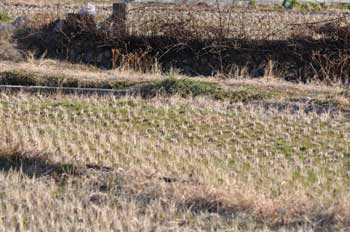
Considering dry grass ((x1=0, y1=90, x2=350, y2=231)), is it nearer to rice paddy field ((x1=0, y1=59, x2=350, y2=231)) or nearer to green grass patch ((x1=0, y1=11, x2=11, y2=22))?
rice paddy field ((x1=0, y1=59, x2=350, y2=231))

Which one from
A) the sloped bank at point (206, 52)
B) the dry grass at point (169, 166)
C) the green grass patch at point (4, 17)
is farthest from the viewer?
the green grass patch at point (4, 17)

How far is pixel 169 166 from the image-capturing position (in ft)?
22.5

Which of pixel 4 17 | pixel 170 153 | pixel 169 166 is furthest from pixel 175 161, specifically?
pixel 4 17

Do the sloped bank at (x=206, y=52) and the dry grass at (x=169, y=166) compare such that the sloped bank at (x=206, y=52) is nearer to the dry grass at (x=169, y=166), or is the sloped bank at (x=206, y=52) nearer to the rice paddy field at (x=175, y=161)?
the rice paddy field at (x=175, y=161)

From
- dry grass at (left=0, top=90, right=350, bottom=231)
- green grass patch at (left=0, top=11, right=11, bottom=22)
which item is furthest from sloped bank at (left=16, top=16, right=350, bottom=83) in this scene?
dry grass at (left=0, top=90, right=350, bottom=231)

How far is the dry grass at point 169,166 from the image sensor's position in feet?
18.1

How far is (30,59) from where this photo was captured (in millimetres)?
14023

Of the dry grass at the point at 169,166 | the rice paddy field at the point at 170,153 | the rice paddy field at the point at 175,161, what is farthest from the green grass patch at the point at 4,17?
the dry grass at the point at 169,166

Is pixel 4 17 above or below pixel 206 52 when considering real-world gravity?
above

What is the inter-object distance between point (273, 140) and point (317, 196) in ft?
7.04

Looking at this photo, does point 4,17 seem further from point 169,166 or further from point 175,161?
point 169,166

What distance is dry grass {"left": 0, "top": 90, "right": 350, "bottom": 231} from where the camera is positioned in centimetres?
552

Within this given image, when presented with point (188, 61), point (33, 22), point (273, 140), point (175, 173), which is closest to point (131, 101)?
point (273, 140)

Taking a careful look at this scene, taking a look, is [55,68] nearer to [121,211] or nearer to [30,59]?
[30,59]
